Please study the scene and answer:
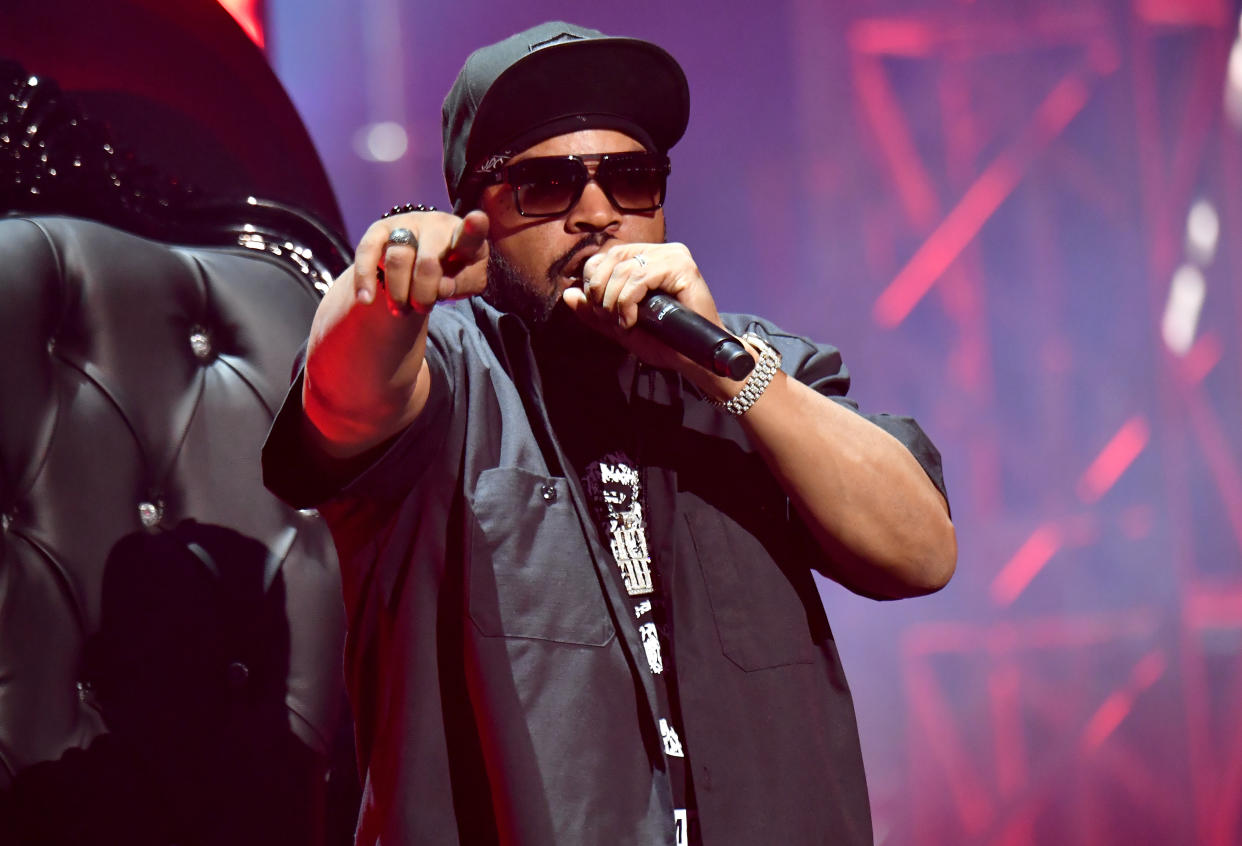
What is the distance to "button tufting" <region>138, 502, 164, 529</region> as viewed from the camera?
1.39 metres

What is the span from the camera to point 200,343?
151cm

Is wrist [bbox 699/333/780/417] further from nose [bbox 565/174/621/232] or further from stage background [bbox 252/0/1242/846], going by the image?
stage background [bbox 252/0/1242/846]

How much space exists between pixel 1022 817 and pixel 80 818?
7.20 ft

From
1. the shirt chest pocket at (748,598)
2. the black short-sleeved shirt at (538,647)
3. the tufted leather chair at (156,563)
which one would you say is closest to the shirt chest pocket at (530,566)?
the black short-sleeved shirt at (538,647)

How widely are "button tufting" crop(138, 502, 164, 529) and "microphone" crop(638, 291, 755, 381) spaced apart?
77 centimetres

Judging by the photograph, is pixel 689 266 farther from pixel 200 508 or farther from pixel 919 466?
pixel 200 508

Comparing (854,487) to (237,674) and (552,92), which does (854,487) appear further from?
(237,674)

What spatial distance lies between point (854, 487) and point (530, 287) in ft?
1.33

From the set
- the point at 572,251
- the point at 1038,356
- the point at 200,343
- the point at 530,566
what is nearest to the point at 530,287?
the point at 572,251

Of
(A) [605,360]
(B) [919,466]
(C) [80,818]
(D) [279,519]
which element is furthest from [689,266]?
(C) [80,818]

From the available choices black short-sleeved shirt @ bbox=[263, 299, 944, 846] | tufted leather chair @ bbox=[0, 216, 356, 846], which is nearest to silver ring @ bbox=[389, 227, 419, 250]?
black short-sleeved shirt @ bbox=[263, 299, 944, 846]

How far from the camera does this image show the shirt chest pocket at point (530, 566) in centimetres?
99

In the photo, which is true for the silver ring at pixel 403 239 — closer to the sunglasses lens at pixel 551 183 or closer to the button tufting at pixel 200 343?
the sunglasses lens at pixel 551 183

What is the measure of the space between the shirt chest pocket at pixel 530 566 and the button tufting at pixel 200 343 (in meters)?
0.66
